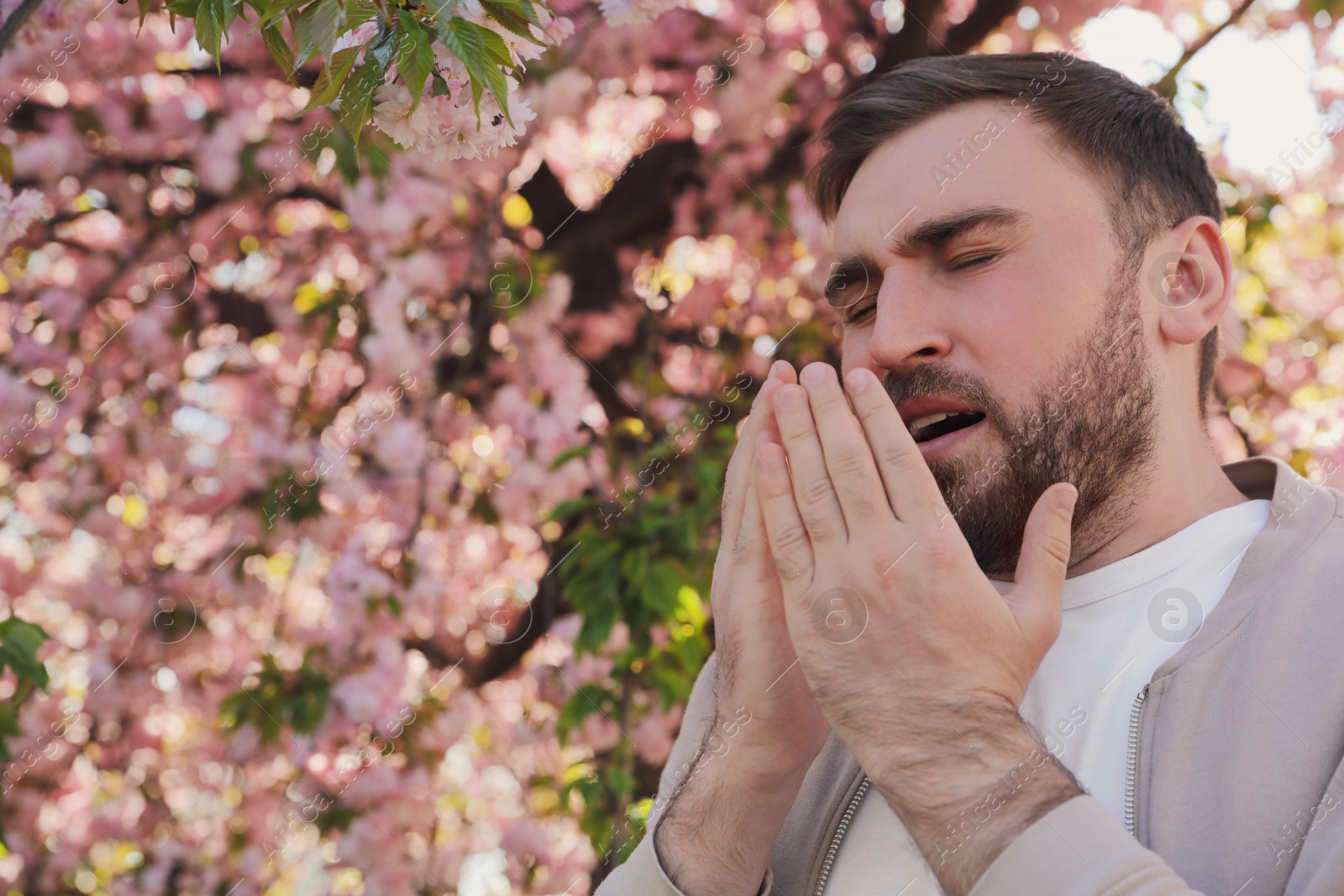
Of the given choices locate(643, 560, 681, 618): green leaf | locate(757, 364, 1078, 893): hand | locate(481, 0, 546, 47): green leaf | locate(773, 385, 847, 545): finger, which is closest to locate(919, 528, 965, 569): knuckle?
locate(757, 364, 1078, 893): hand

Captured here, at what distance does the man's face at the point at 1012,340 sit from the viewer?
1.36m

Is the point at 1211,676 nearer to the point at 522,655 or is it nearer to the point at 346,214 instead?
the point at 522,655

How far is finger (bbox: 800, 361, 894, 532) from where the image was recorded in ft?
3.73

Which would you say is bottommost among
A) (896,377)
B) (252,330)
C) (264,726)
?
(264,726)

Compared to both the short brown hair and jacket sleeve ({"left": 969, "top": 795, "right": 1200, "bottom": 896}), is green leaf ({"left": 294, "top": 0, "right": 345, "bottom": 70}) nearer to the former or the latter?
the short brown hair

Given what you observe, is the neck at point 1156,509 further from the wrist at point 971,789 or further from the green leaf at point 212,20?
the green leaf at point 212,20

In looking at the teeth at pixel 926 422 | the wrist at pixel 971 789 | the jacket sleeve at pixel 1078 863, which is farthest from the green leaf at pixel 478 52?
the jacket sleeve at pixel 1078 863

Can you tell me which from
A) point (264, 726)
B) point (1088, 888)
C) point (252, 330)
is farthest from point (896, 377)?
point (252, 330)

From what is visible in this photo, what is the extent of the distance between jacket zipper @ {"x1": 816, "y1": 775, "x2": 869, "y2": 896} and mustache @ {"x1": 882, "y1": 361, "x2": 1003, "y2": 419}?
21.4 inches

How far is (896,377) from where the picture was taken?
4.64ft

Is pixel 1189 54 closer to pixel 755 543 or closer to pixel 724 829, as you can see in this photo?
pixel 755 543

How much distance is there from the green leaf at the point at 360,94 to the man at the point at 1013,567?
0.62 metres

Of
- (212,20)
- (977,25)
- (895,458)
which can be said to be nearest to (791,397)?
(895,458)

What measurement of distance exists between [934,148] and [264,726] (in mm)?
3204
